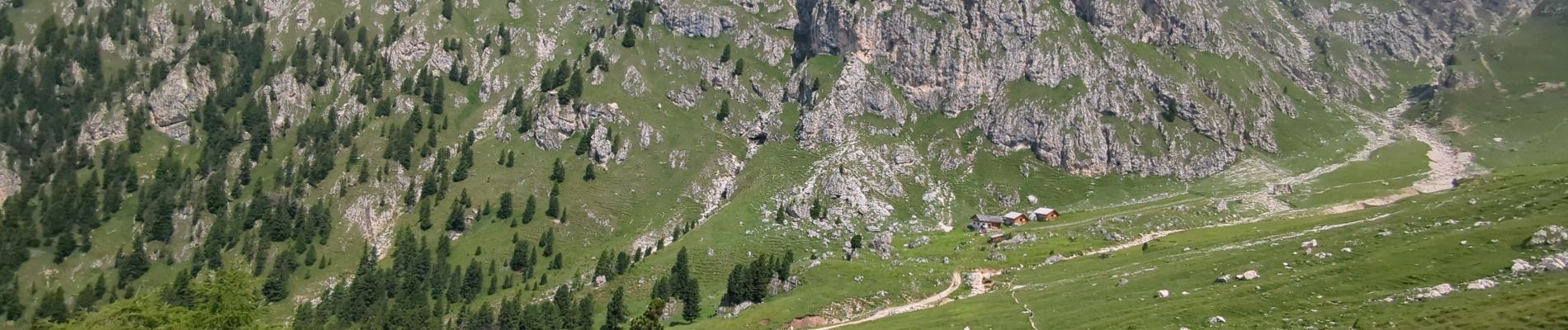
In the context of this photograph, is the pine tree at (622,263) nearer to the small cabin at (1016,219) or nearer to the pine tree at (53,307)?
the small cabin at (1016,219)

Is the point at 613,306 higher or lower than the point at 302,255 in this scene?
lower

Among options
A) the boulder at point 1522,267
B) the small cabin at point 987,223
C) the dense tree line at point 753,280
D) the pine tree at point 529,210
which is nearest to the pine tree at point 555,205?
the pine tree at point 529,210

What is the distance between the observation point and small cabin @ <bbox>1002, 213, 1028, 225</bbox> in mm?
166875

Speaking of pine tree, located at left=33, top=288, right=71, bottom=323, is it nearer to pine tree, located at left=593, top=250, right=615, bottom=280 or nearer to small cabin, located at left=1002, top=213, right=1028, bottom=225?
pine tree, located at left=593, top=250, right=615, bottom=280

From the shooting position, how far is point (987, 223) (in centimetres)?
16488

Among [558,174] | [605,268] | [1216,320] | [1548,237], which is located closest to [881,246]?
[605,268]

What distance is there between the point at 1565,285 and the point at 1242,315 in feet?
57.5

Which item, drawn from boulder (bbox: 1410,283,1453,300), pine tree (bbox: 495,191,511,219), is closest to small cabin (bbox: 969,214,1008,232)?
pine tree (bbox: 495,191,511,219)

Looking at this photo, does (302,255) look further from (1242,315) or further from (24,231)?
(1242,315)

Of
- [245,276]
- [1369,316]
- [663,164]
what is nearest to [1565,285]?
[1369,316]

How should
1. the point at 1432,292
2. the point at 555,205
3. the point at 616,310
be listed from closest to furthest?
the point at 1432,292 → the point at 616,310 → the point at 555,205

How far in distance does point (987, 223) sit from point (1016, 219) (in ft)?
21.8

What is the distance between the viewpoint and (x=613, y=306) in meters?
130

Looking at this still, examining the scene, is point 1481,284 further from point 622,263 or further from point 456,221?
point 456,221
